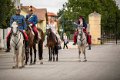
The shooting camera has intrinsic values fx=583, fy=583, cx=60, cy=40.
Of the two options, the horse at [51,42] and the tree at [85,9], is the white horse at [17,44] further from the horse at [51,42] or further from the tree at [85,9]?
the tree at [85,9]

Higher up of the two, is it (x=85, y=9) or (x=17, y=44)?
(x=85, y=9)

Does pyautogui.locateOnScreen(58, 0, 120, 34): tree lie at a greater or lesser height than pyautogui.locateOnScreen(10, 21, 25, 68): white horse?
greater

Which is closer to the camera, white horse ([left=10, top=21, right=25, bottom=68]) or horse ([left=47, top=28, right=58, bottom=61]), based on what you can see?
white horse ([left=10, top=21, right=25, bottom=68])

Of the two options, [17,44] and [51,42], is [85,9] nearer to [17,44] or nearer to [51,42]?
[51,42]

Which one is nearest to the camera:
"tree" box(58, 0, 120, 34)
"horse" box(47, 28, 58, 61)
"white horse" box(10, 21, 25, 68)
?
"white horse" box(10, 21, 25, 68)

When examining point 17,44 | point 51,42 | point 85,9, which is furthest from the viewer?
point 85,9

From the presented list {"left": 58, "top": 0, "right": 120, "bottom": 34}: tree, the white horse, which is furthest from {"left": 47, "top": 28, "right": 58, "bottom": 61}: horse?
{"left": 58, "top": 0, "right": 120, "bottom": 34}: tree

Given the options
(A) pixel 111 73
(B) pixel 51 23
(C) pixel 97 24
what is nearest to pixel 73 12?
(C) pixel 97 24

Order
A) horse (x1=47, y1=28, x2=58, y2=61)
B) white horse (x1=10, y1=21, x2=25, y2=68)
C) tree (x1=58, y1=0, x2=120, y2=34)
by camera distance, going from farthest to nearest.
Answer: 1. tree (x1=58, y1=0, x2=120, y2=34)
2. horse (x1=47, y1=28, x2=58, y2=61)
3. white horse (x1=10, y1=21, x2=25, y2=68)

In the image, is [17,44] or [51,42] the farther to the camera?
[51,42]

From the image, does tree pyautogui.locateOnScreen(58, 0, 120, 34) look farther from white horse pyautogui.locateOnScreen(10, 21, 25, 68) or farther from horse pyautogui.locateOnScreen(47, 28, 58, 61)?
white horse pyautogui.locateOnScreen(10, 21, 25, 68)

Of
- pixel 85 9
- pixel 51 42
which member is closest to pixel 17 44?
pixel 51 42

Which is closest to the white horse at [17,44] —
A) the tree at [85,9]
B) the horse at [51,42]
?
the horse at [51,42]

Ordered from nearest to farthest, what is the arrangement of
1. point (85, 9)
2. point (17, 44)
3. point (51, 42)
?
point (17, 44), point (51, 42), point (85, 9)
